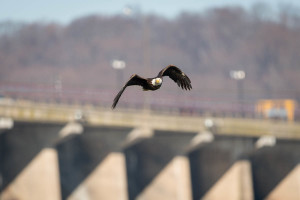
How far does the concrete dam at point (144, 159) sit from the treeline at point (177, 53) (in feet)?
229

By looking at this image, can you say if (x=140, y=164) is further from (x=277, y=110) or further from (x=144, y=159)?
(x=277, y=110)

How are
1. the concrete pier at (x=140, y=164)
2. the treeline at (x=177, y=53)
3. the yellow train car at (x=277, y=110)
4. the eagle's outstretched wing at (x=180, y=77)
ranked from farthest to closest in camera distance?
the treeline at (x=177, y=53) < the yellow train car at (x=277, y=110) < the concrete pier at (x=140, y=164) < the eagle's outstretched wing at (x=180, y=77)

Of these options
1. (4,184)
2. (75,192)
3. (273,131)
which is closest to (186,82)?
(4,184)

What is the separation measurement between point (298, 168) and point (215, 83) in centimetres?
8533

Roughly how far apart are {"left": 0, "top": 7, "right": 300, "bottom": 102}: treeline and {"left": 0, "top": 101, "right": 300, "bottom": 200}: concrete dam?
6979 cm

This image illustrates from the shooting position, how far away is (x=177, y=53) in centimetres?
16038

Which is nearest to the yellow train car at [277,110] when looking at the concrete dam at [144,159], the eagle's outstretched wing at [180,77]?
the concrete dam at [144,159]

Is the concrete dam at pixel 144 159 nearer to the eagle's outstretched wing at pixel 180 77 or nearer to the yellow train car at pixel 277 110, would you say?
the yellow train car at pixel 277 110

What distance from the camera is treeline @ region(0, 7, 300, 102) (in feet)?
478

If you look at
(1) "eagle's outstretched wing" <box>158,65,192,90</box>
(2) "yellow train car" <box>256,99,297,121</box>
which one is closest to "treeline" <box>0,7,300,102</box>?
(2) "yellow train car" <box>256,99,297,121</box>

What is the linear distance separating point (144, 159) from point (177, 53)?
96660 mm

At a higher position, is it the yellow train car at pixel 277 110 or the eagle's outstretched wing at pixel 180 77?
the eagle's outstretched wing at pixel 180 77

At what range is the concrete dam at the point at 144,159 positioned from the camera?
52875 millimetres

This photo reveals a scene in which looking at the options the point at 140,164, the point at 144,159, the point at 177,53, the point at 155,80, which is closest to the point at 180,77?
the point at 155,80
